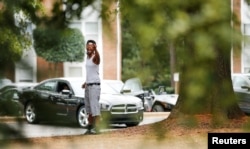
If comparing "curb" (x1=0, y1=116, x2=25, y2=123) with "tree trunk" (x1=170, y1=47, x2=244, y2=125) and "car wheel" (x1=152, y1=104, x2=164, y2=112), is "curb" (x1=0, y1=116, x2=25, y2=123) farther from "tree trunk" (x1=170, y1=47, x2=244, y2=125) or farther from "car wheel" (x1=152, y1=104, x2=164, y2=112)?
"car wheel" (x1=152, y1=104, x2=164, y2=112)

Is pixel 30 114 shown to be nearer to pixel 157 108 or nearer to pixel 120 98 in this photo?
pixel 120 98

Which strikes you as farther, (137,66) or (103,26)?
(103,26)

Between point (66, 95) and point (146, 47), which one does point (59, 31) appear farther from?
point (66, 95)

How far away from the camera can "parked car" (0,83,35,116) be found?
2.45 meters

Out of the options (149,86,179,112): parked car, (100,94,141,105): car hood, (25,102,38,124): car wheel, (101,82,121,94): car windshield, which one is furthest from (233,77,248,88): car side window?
(149,86,179,112): parked car

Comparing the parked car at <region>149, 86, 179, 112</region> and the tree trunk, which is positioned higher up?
the tree trunk

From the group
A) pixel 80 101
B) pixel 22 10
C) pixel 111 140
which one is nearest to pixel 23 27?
pixel 22 10

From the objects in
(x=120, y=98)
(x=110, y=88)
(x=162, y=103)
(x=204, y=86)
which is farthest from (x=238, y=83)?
(x=162, y=103)

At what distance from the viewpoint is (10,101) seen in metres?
2.47

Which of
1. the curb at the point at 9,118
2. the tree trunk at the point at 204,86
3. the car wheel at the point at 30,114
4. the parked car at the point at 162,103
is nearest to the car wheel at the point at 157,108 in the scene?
the parked car at the point at 162,103

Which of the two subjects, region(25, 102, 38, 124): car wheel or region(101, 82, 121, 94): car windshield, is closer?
region(25, 102, 38, 124): car wheel

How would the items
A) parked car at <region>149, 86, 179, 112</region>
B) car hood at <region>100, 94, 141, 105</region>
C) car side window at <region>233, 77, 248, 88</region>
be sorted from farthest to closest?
parked car at <region>149, 86, 179, 112</region> < car hood at <region>100, 94, 141, 105</region> < car side window at <region>233, 77, 248, 88</region>

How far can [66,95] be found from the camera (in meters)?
12.2

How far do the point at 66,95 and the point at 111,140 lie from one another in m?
3.13
